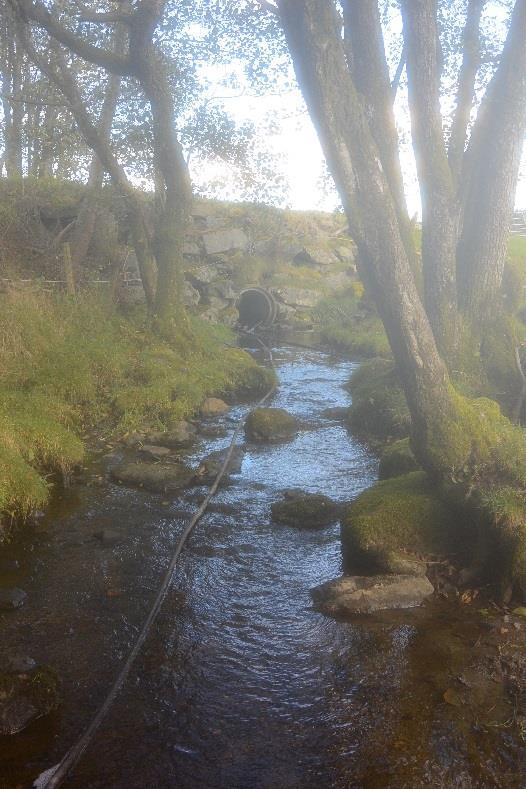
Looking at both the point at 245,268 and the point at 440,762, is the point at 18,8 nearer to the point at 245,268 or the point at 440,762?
the point at 245,268

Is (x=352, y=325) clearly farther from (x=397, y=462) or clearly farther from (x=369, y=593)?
(x=369, y=593)

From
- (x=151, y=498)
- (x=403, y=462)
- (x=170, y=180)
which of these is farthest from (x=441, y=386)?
(x=170, y=180)

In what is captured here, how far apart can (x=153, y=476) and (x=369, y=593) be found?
139 inches

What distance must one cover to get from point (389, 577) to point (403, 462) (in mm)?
2415

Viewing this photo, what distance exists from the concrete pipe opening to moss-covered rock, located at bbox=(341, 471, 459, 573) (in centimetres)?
1570

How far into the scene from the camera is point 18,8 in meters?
11.5

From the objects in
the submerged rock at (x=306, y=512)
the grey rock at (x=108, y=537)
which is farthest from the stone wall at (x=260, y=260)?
the grey rock at (x=108, y=537)

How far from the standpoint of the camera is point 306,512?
6.92 m

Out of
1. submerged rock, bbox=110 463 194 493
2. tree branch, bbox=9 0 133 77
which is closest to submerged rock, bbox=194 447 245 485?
submerged rock, bbox=110 463 194 493

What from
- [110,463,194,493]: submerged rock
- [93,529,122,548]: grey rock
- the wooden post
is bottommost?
[93,529,122,548]: grey rock

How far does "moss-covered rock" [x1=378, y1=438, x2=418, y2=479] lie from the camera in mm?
7641

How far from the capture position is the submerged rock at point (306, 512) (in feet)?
22.4

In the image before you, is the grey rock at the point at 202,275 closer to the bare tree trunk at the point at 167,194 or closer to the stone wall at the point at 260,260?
the stone wall at the point at 260,260

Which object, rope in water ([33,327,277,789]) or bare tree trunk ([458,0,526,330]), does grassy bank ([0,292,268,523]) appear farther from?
bare tree trunk ([458,0,526,330])
